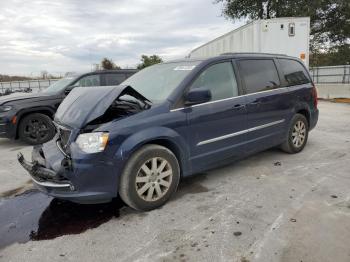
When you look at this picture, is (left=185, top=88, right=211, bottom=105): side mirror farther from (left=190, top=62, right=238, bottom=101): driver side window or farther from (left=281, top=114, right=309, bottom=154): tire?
(left=281, top=114, right=309, bottom=154): tire

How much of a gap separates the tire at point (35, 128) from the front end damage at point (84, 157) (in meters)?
3.61

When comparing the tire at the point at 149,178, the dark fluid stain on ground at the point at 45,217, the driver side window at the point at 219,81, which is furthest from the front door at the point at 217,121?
the dark fluid stain on ground at the point at 45,217

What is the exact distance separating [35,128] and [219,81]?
4836 mm

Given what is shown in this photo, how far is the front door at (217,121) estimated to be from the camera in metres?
3.82

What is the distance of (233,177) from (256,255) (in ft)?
6.22

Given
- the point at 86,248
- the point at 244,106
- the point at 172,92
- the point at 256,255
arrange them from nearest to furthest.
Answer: the point at 256,255
the point at 86,248
the point at 172,92
the point at 244,106

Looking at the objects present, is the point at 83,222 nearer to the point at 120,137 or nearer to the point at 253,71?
Result: the point at 120,137

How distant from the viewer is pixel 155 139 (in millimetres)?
3439

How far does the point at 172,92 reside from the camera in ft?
12.2

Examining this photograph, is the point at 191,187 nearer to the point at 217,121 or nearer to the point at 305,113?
the point at 217,121

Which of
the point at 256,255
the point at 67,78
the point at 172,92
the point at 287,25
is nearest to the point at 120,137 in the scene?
the point at 172,92

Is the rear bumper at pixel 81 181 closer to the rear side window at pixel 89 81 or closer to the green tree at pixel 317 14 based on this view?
the rear side window at pixel 89 81

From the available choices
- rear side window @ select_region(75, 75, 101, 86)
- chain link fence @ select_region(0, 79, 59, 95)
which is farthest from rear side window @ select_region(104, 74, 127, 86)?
chain link fence @ select_region(0, 79, 59, 95)

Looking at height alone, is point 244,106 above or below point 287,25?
below
